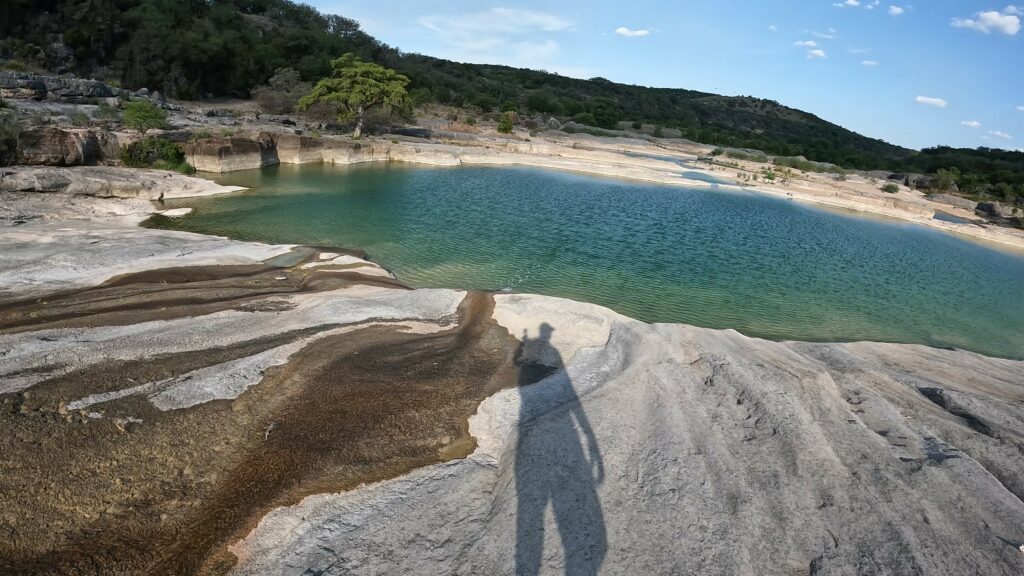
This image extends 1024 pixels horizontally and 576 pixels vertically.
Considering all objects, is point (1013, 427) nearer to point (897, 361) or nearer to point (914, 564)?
point (897, 361)

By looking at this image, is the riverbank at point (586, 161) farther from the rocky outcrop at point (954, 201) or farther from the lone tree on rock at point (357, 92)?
the lone tree on rock at point (357, 92)

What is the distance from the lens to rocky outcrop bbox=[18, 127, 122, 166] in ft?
84.5

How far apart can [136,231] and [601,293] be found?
17400mm

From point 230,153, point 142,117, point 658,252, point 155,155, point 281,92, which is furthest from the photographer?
point 281,92

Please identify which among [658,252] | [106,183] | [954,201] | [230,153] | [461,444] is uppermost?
[954,201]

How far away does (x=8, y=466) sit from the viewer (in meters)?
6.85

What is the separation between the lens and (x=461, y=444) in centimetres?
902

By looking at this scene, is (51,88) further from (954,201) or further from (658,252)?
(954,201)

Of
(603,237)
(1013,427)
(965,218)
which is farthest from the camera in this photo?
(965,218)

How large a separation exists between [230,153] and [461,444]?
3559 centimetres

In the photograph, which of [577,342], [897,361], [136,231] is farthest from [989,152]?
[136,231]

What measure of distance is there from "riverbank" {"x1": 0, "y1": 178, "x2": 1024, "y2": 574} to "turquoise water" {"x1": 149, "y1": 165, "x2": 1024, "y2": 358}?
5.45m

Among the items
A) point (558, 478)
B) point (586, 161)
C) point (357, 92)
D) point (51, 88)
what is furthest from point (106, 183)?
point (586, 161)

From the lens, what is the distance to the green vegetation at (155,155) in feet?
103
